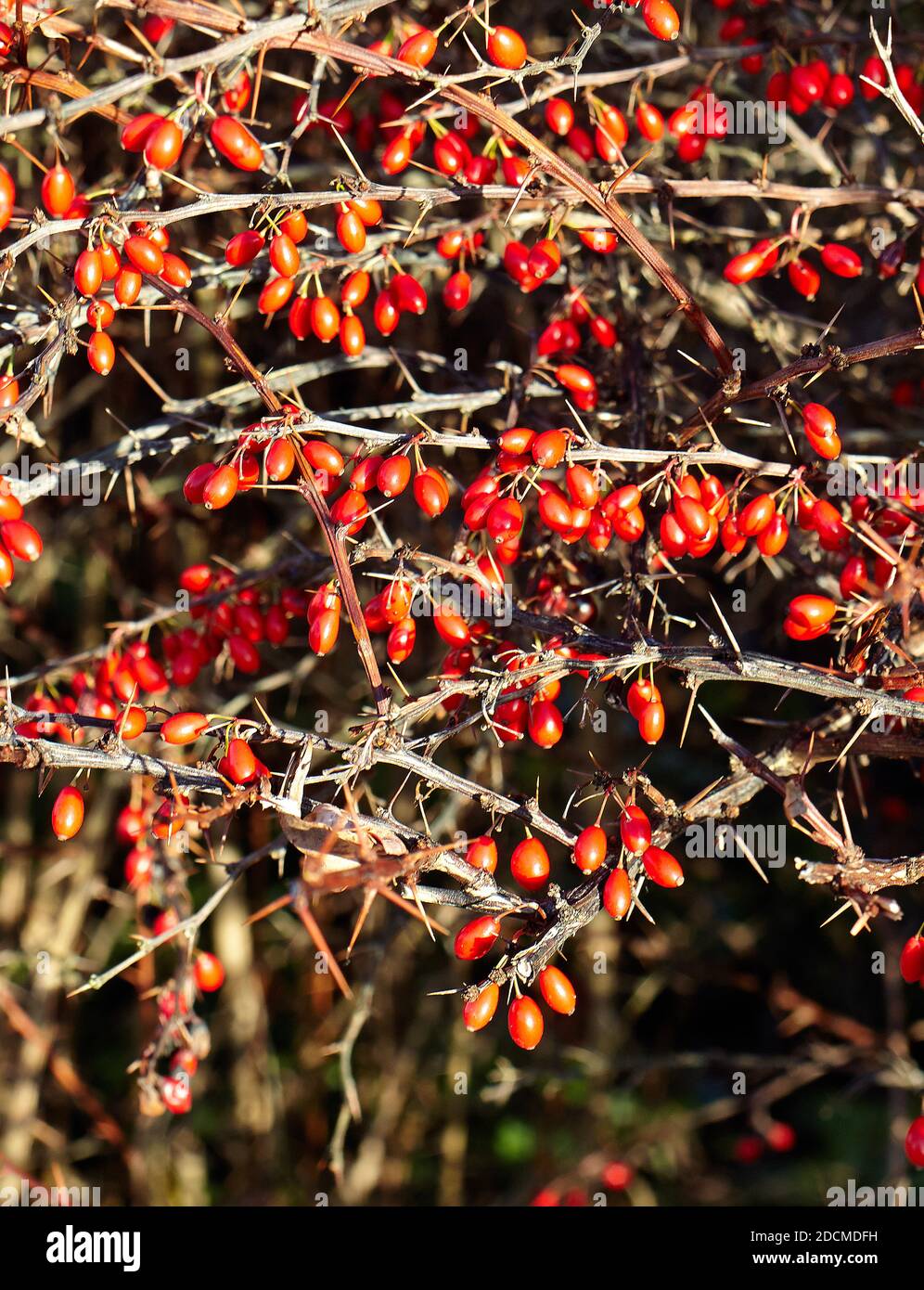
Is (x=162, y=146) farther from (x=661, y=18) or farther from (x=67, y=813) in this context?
(x=67, y=813)

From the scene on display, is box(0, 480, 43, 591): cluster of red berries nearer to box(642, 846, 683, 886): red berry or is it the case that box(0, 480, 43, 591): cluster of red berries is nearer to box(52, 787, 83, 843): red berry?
box(52, 787, 83, 843): red berry

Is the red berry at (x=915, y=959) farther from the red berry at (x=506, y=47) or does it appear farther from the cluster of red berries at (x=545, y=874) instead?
the red berry at (x=506, y=47)

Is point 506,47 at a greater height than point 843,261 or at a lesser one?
greater

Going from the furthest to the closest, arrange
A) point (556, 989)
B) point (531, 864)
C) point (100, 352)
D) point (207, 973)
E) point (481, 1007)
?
1. point (207, 973)
2. point (100, 352)
3. point (531, 864)
4. point (556, 989)
5. point (481, 1007)

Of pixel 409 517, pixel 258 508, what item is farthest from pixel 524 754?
pixel 258 508

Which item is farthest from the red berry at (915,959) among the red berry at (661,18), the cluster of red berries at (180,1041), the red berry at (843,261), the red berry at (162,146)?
the red berry at (162,146)

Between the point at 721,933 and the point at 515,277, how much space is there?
2.92 metres

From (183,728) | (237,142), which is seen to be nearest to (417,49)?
(237,142)

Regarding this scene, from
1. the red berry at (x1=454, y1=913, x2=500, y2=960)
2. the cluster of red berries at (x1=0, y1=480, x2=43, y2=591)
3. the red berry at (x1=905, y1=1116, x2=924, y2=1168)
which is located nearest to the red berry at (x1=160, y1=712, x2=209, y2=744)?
the cluster of red berries at (x1=0, y1=480, x2=43, y2=591)

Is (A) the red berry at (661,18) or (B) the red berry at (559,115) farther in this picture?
(B) the red berry at (559,115)

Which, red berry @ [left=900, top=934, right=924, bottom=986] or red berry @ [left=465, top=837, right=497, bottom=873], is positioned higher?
red berry @ [left=465, top=837, right=497, bottom=873]

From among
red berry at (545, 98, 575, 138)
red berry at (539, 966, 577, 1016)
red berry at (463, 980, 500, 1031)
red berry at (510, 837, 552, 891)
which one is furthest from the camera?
red berry at (545, 98, 575, 138)

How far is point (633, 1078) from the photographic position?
369 cm
